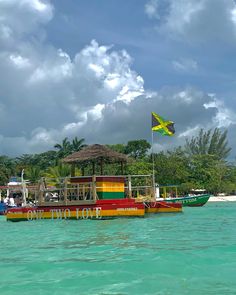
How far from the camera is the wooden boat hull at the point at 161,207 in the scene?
84.0 feet

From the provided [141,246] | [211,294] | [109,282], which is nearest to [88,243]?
[141,246]

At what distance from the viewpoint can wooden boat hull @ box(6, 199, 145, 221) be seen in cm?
2181

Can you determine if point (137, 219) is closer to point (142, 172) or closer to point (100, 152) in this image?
point (100, 152)

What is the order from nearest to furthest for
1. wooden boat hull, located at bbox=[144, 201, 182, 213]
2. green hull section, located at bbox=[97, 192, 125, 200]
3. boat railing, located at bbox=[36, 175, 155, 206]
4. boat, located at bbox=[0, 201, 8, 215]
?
boat railing, located at bbox=[36, 175, 155, 206] → green hull section, located at bbox=[97, 192, 125, 200] → wooden boat hull, located at bbox=[144, 201, 182, 213] → boat, located at bbox=[0, 201, 8, 215]

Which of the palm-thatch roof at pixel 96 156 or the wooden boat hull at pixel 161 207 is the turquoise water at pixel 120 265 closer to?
the palm-thatch roof at pixel 96 156

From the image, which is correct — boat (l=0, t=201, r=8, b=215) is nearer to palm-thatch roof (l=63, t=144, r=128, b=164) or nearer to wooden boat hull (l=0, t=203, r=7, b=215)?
wooden boat hull (l=0, t=203, r=7, b=215)

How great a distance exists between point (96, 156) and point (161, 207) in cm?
495

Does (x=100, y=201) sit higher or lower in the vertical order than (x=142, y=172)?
lower

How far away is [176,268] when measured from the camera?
8531 millimetres

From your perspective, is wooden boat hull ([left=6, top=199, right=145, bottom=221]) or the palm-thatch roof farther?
the palm-thatch roof

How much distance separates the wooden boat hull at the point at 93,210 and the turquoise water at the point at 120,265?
7.80 meters

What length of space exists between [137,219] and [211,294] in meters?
15.1

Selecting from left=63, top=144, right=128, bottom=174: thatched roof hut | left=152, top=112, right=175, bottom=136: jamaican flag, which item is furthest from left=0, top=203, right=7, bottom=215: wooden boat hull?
left=152, top=112, right=175, bottom=136: jamaican flag

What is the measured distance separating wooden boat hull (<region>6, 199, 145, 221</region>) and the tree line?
2671 centimetres
